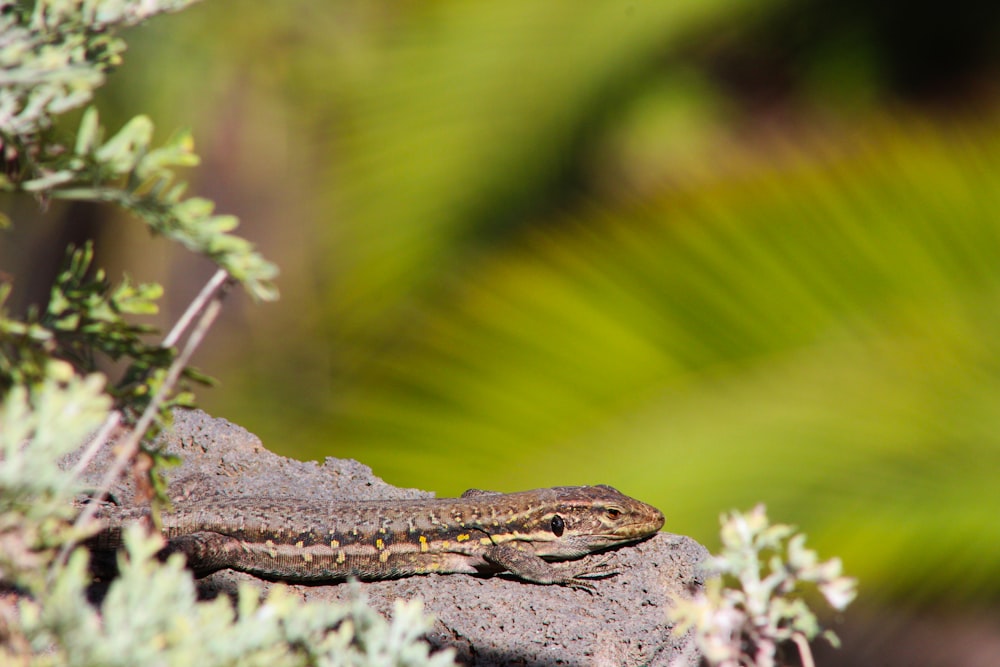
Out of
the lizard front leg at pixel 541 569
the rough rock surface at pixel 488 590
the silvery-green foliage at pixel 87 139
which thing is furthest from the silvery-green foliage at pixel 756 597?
the lizard front leg at pixel 541 569

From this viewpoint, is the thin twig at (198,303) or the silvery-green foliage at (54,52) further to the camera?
the thin twig at (198,303)

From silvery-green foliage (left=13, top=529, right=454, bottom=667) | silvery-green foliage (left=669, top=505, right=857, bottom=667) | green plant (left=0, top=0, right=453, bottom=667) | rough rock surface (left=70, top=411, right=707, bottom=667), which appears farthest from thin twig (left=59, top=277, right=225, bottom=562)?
rough rock surface (left=70, top=411, right=707, bottom=667)

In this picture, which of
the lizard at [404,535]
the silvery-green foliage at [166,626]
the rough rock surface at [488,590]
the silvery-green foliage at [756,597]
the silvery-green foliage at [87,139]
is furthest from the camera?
the lizard at [404,535]

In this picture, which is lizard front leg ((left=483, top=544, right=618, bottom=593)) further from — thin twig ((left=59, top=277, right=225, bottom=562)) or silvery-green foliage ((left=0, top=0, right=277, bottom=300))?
silvery-green foliage ((left=0, top=0, right=277, bottom=300))

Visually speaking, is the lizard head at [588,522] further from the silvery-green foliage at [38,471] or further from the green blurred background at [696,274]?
the silvery-green foliage at [38,471]

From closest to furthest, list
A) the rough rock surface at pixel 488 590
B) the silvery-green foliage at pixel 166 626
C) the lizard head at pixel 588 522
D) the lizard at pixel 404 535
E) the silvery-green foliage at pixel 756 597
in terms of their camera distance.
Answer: the silvery-green foliage at pixel 166 626 < the silvery-green foliage at pixel 756 597 < the rough rock surface at pixel 488 590 < the lizard at pixel 404 535 < the lizard head at pixel 588 522

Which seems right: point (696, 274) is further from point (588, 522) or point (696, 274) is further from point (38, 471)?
point (38, 471)
